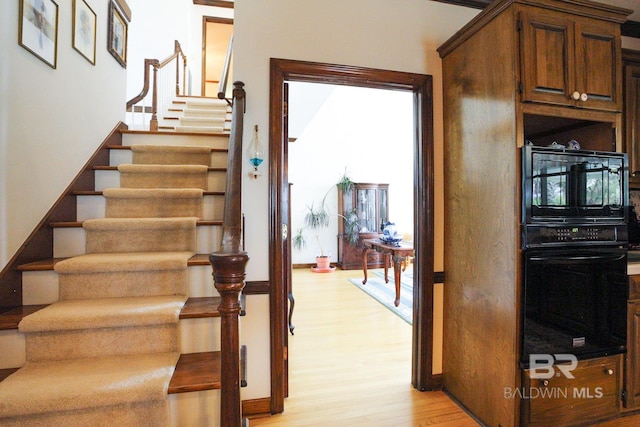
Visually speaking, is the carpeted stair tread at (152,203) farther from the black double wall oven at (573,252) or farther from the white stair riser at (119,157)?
the black double wall oven at (573,252)

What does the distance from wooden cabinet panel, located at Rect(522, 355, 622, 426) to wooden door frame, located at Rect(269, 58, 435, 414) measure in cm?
63

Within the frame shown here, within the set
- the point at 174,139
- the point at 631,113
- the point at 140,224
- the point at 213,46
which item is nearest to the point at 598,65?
the point at 631,113

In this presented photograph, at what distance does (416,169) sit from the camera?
219 cm

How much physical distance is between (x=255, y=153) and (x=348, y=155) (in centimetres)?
540

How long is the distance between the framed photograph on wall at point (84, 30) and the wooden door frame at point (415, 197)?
1.41 m

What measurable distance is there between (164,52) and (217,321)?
5.57 metres

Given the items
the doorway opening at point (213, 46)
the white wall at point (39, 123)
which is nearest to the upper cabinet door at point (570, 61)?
the white wall at point (39, 123)

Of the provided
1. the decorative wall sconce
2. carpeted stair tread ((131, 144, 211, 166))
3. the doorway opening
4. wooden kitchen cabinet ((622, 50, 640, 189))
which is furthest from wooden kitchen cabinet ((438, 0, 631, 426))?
the doorway opening

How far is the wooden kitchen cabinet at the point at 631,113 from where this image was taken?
2232 millimetres

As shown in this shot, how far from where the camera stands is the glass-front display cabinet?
6.40 metres

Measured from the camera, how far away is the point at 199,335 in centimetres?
149

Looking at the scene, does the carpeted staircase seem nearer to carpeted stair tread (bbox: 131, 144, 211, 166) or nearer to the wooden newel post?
the wooden newel post

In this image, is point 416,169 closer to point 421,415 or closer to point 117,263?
point 421,415

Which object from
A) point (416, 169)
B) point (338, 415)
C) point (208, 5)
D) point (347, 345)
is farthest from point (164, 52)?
point (338, 415)
